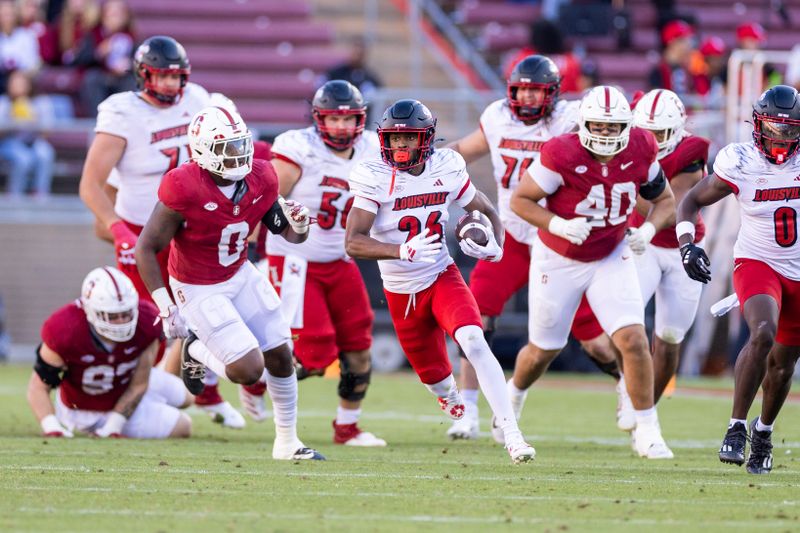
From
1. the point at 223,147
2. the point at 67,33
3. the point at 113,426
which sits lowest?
the point at 113,426

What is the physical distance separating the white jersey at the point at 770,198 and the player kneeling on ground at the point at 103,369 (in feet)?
11.3

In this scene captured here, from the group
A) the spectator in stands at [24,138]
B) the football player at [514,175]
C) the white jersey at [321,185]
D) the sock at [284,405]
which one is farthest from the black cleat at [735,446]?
the spectator in stands at [24,138]

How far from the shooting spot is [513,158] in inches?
341

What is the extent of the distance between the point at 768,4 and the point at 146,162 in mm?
11501

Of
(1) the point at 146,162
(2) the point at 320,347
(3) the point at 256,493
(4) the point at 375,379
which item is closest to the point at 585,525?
(3) the point at 256,493

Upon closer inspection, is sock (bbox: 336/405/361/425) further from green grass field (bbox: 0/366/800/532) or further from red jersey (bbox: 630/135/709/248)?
red jersey (bbox: 630/135/709/248)

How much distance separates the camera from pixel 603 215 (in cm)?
748

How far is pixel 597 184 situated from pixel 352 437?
215 cm

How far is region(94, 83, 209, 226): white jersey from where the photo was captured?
29.1 feet

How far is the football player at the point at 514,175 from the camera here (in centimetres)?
855

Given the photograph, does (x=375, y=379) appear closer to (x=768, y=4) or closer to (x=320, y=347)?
(x=320, y=347)

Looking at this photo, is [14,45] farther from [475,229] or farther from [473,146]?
[475,229]

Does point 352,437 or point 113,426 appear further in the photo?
point 113,426

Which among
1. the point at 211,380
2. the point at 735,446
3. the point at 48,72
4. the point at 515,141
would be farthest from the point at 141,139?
the point at 48,72
